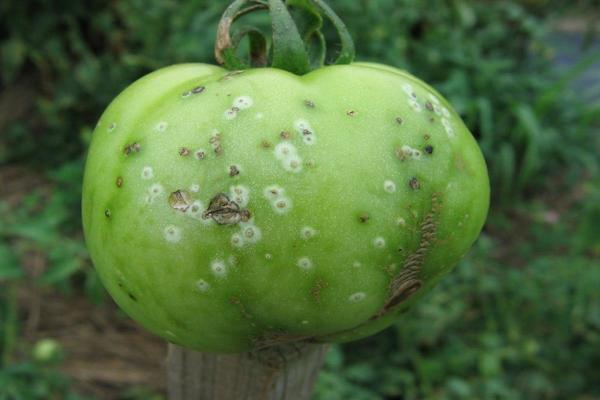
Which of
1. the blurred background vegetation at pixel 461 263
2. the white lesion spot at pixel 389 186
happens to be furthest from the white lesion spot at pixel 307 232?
the blurred background vegetation at pixel 461 263

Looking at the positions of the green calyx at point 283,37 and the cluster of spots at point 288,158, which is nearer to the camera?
the cluster of spots at point 288,158

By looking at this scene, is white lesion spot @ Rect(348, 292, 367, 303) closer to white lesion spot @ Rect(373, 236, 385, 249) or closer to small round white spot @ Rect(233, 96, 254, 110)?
white lesion spot @ Rect(373, 236, 385, 249)

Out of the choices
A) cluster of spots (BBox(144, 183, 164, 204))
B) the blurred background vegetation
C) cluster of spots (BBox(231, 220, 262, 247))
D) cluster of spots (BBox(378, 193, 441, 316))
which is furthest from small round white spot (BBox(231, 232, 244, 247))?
the blurred background vegetation

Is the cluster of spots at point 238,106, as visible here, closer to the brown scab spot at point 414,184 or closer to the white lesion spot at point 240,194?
the white lesion spot at point 240,194

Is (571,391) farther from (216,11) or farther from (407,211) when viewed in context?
(216,11)

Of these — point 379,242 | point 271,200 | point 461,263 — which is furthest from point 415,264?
point 461,263

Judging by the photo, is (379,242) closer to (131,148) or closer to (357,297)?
(357,297)

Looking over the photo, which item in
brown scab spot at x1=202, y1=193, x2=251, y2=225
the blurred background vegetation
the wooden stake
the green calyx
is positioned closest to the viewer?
brown scab spot at x1=202, y1=193, x2=251, y2=225
